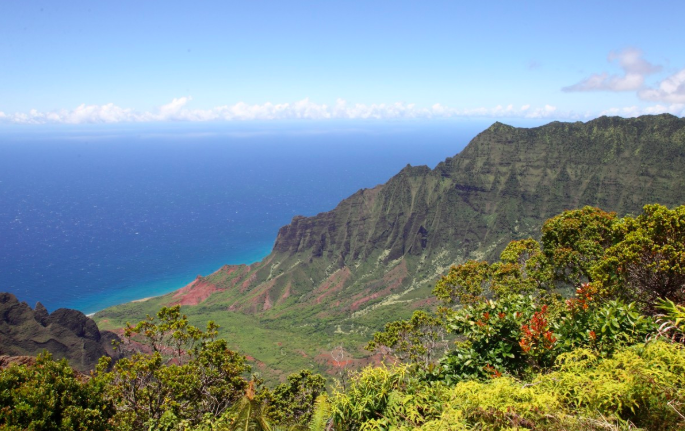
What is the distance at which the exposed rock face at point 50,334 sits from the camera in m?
58.5

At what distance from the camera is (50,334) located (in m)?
62.5

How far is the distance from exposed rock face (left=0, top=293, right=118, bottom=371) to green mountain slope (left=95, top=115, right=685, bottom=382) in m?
25.3

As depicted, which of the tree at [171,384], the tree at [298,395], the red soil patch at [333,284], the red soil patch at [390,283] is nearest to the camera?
the tree at [171,384]

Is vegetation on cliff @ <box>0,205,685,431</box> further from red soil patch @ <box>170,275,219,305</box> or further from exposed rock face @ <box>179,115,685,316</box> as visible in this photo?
red soil patch @ <box>170,275,219,305</box>

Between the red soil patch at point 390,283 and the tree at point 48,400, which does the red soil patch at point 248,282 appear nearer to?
the red soil patch at point 390,283

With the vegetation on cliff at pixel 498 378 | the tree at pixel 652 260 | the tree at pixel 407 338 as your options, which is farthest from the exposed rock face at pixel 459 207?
the tree at pixel 652 260

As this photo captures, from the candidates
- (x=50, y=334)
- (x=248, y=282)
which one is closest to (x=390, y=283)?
(x=248, y=282)

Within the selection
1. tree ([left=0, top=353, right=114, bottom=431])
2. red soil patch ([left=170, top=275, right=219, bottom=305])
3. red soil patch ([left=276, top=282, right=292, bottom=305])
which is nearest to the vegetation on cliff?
tree ([left=0, top=353, right=114, bottom=431])

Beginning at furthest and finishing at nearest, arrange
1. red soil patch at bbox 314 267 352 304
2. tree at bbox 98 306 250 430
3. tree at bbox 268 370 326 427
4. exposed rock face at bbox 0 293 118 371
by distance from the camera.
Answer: red soil patch at bbox 314 267 352 304 < exposed rock face at bbox 0 293 118 371 < tree at bbox 268 370 326 427 < tree at bbox 98 306 250 430

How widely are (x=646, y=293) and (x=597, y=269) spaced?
10.6 ft

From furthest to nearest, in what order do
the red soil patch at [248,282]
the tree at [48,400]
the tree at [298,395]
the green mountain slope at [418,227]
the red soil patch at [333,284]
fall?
the red soil patch at [248,282]
the red soil patch at [333,284]
the green mountain slope at [418,227]
the tree at [298,395]
the tree at [48,400]

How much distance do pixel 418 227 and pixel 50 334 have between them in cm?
9467

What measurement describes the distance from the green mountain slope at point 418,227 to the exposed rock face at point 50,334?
82.9 feet

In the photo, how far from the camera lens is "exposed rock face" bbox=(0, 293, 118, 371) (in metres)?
58.5
